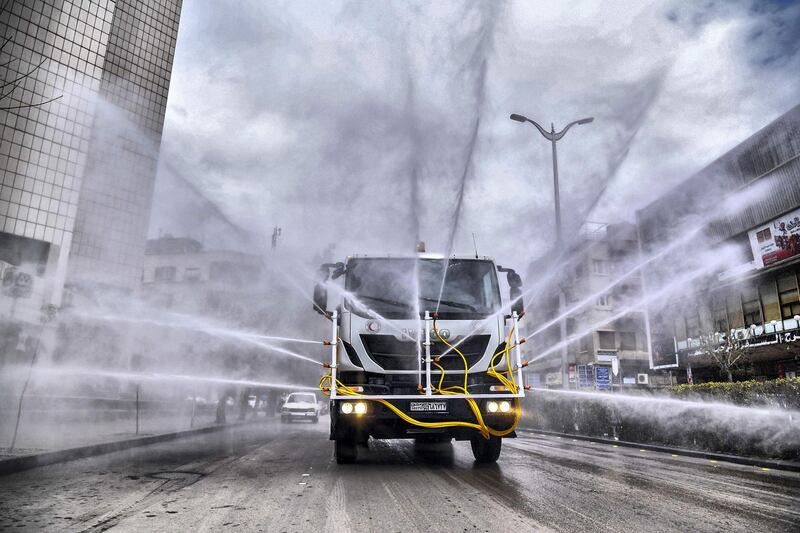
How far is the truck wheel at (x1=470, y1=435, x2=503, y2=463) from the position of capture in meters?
7.91

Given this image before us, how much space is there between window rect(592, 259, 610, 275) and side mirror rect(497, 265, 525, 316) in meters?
35.3

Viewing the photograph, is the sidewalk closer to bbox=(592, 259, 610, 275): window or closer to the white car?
the white car

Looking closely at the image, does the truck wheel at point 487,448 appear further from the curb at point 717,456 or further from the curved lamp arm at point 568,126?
the curved lamp arm at point 568,126

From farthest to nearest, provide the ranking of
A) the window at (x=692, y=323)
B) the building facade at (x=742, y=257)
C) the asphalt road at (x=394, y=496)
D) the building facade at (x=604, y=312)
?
1. the building facade at (x=604, y=312)
2. the window at (x=692, y=323)
3. the building facade at (x=742, y=257)
4. the asphalt road at (x=394, y=496)

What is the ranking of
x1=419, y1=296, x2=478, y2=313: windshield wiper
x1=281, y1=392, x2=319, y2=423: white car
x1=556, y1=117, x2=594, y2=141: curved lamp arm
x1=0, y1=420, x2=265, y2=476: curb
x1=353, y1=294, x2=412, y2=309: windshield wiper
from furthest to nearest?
x1=281, y1=392, x2=319, y2=423: white car, x1=556, y1=117, x2=594, y2=141: curved lamp arm, x1=419, y1=296, x2=478, y2=313: windshield wiper, x1=353, y1=294, x2=412, y2=309: windshield wiper, x1=0, y1=420, x2=265, y2=476: curb

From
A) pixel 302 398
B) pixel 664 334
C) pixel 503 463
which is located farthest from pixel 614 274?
pixel 503 463

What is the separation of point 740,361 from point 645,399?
11847mm

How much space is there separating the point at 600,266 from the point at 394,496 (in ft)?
129

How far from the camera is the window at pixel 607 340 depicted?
39.2m

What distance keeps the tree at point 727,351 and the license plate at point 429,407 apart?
19334 mm

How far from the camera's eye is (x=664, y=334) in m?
30.0

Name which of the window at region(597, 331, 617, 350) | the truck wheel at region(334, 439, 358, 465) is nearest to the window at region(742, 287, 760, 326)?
the window at region(597, 331, 617, 350)

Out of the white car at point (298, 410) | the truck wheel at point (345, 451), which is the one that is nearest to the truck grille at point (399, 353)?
the truck wheel at point (345, 451)

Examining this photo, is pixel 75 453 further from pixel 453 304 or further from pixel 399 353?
pixel 453 304
